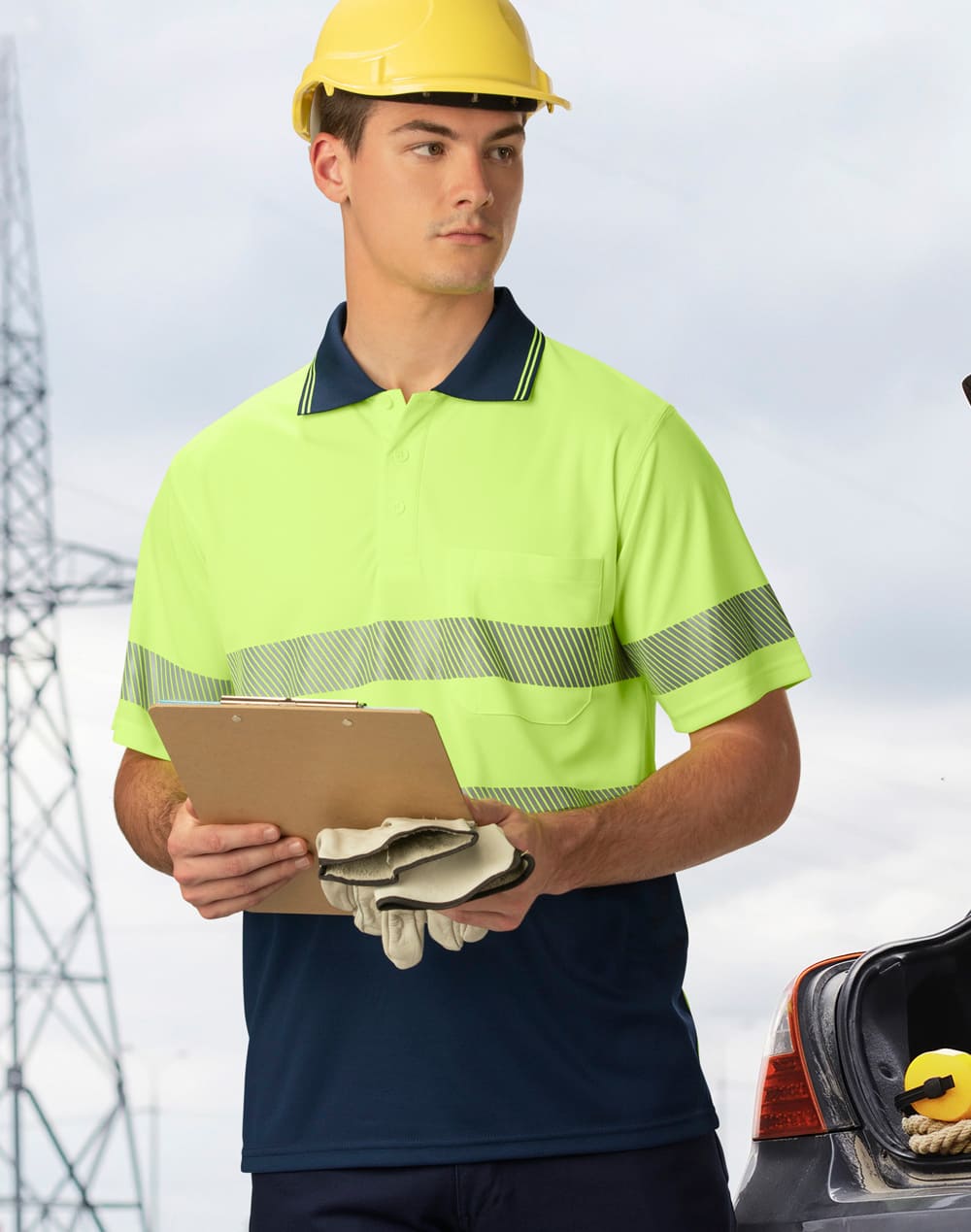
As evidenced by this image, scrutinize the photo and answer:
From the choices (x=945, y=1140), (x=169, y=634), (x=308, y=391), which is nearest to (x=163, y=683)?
(x=169, y=634)

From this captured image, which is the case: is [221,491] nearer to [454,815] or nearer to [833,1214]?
[454,815]

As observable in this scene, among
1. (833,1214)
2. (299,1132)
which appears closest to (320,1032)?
(299,1132)

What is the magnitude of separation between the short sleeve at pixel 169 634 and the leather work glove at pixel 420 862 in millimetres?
483

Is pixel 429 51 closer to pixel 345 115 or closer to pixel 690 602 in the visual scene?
pixel 345 115

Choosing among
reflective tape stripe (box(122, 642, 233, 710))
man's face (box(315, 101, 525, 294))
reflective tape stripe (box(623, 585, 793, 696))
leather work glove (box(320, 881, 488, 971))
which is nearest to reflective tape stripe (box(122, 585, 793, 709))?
reflective tape stripe (box(623, 585, 793, 696))

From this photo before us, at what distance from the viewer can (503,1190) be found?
1.35 metres

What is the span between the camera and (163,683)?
165cm

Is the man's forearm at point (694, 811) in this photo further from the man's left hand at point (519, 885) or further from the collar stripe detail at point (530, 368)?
the collar stripe detail at point (530, 368)

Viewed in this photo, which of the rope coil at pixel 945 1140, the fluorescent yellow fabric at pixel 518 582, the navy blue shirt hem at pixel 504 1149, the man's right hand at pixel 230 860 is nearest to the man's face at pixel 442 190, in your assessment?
Answer: the fluorescent yellow fabric at pixel 518 582

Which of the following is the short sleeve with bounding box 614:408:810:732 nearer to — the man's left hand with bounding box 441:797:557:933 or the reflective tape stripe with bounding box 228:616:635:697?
the reflective tape stripe with bounding box 228:616:635:697

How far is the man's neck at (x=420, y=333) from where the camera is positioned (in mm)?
1598

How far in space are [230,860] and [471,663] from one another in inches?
12.0

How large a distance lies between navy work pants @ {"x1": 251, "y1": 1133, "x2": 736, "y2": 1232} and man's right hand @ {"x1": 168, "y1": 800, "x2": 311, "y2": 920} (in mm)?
268

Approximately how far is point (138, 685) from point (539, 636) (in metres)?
0.44
